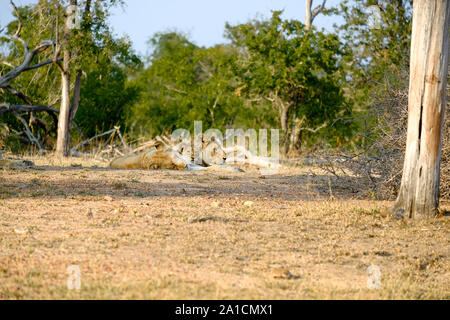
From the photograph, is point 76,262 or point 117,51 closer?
point 76,262

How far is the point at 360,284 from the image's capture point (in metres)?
4.53

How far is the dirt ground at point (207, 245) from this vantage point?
165 inches

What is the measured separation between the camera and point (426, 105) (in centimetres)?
674

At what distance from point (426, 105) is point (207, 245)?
3278 mm

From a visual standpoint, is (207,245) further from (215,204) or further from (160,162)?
(160,162)

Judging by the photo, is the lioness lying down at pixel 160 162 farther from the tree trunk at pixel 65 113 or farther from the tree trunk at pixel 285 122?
the tree trunk at pixel 285 122

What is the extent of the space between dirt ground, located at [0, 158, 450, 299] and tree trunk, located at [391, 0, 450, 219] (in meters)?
0.38

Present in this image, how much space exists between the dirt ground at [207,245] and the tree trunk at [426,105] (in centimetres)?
38

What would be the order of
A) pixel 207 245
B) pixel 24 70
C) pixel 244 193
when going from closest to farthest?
pixel 207 245 < pixel 244 193 < pixel 24 70

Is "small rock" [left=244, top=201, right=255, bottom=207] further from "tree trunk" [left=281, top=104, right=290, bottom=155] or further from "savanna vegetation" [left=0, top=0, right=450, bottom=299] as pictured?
"tree trunk" [left=281, top=104, right=290, bottom=155]

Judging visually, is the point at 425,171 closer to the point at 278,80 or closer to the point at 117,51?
the point at 117,51

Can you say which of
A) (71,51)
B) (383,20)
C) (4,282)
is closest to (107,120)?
(71,51)

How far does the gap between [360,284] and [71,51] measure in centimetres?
1317

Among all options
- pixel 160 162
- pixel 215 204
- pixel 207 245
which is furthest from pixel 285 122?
pixel 207 245
